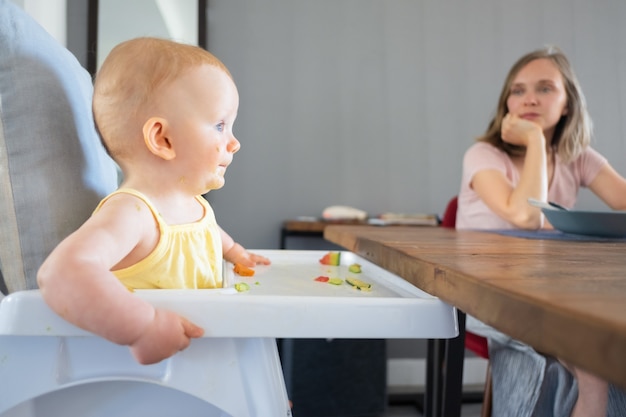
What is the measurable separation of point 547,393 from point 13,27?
105cm

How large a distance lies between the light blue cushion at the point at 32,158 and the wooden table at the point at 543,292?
0.46m

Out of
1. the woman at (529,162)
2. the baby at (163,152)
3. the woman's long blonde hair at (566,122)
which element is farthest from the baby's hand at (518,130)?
the baby at (163,152)

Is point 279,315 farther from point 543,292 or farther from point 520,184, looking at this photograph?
point 520,184

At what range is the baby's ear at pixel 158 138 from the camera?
0.70m

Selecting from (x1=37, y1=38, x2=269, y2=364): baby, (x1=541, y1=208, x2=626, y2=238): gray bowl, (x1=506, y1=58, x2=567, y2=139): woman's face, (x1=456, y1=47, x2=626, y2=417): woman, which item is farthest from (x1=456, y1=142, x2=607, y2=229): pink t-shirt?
(x1=37, y1=38, x2=269, y2=364): baby

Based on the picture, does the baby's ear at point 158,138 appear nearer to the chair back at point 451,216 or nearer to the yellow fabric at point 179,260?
the yellow fabric at point 179,260

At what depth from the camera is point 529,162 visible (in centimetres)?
158

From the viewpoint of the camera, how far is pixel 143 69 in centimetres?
71

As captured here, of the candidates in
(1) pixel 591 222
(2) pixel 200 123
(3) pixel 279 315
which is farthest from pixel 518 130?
(3) pixel 279 315

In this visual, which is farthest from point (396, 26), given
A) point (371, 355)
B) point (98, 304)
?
point (98, 304)

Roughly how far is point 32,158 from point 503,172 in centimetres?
135

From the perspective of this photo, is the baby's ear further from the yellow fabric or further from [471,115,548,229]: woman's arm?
[471,115,548,229]: woman's arm

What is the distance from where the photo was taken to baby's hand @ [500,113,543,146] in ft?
5.35

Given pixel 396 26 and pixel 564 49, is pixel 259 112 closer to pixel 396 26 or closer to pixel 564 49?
pixel 396 26
